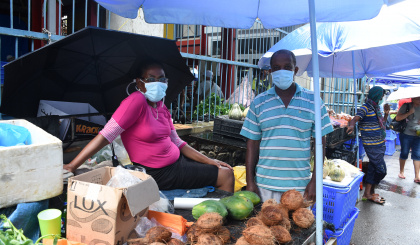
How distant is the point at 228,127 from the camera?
4.77 metres

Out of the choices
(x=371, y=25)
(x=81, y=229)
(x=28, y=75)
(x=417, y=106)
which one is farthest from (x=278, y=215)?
(x=417, y=106)

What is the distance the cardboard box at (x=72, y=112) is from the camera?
3.07 metres

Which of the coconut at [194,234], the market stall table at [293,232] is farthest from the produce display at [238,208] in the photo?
the coconut at [194,234]

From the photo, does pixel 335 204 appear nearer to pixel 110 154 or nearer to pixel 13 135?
pixel 110 154

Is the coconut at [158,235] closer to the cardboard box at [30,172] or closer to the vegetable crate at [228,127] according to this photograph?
the cardboard box at [30,172]

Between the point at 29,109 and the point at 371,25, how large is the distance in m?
4.78

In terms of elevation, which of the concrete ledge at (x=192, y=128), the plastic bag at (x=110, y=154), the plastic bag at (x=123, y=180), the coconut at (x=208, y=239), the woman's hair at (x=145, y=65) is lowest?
the coconut at (x=208, y=239)

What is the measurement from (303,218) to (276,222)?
0.27 metres

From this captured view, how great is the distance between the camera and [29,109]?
9.62ft

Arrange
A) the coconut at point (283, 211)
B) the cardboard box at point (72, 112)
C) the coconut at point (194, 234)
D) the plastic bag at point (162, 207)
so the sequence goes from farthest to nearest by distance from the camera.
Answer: the cardboard box at point (72, 112) → the plastic bag at point (162, 207) → the coconut at point (283, 211) → the coconut at point (194, 234)

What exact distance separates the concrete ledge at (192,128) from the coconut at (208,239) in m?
3.51

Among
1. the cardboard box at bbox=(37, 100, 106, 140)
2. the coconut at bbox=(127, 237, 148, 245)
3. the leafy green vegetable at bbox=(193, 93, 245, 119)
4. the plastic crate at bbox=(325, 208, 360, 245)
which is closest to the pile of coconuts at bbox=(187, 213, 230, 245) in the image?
the coconut at bbox=(127, 237, 148, 245)

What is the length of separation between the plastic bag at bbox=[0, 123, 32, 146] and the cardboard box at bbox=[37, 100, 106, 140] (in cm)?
130

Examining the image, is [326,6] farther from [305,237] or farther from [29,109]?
[29,109]
